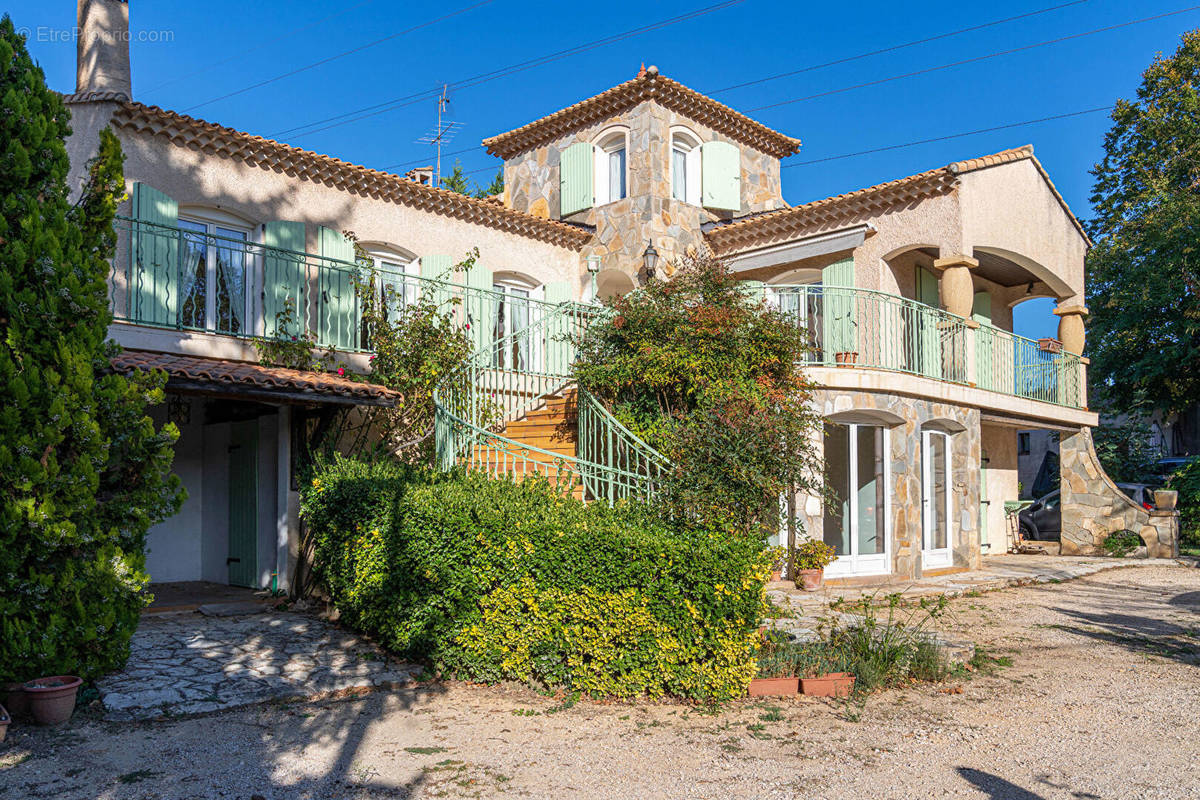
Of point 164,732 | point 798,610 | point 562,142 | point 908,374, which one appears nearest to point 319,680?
point 164,732

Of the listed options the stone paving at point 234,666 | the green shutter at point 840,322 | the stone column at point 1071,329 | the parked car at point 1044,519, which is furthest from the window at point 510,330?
Answer: the parked car at point 1044,519

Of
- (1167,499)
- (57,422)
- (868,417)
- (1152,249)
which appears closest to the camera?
(57,422)

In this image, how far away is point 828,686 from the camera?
6332mm

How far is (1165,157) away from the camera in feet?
74.3

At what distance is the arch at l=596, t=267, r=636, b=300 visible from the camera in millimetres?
14906

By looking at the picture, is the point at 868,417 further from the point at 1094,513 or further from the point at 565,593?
the point at 1094,513

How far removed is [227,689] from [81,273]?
3016 mm

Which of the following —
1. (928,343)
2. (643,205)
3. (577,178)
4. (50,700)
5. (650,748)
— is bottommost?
(650,748)

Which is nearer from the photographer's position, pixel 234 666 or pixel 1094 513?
pixel 234 666

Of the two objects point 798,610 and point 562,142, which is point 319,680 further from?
point 562,142

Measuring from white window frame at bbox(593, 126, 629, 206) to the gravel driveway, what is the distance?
10.7 meters

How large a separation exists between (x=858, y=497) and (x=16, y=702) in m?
9.59

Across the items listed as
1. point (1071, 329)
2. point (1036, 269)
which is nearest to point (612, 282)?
point (1036, 269)

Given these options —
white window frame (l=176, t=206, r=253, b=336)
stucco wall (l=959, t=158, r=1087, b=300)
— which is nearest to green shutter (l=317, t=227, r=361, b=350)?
white window frame (l=176, t=206, r=253, b=336)
